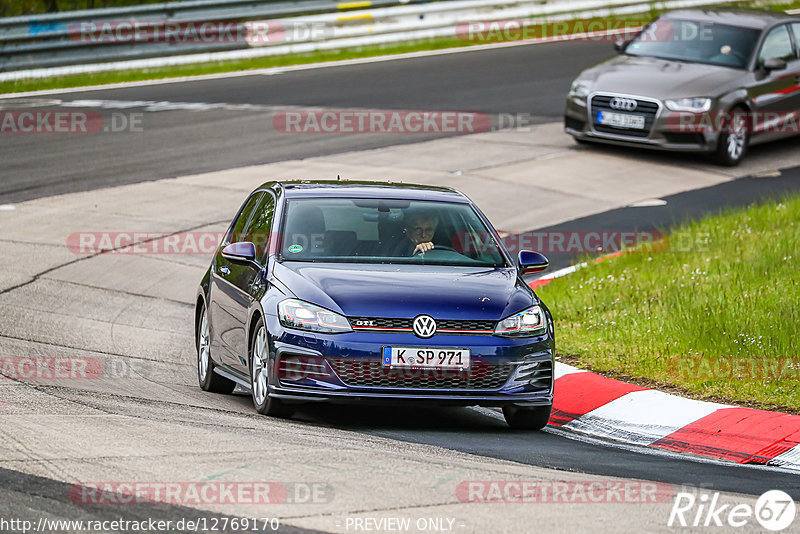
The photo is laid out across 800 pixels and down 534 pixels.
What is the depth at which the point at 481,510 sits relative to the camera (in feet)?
19.9

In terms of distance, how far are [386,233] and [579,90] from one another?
35.8 ft

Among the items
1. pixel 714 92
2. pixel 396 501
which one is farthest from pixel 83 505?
pixel 714 92

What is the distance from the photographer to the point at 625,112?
62.6 feet

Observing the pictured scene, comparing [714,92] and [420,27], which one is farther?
[420,27]

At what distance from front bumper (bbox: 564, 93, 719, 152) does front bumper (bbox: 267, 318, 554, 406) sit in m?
11.1

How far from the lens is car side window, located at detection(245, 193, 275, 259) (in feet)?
30.6

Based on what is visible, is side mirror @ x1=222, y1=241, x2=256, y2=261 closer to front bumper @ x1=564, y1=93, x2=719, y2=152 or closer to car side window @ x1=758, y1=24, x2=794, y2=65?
front bumper @ x1=564, y1=93, x2=719, y2=152

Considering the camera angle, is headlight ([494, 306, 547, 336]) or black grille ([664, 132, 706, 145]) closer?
headlight ([494, 306, 547, 336])

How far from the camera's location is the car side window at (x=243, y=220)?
10.2 meters

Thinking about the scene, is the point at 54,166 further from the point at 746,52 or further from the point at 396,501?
the point at 396,501

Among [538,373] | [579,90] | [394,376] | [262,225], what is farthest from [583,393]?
[579,90]

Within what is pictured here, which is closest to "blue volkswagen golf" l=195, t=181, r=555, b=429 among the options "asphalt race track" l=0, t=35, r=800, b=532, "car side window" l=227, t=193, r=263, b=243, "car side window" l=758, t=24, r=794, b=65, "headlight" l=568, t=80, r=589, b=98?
"asphalt race track" l=0, t=35, r=800, b=532

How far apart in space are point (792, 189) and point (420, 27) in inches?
515

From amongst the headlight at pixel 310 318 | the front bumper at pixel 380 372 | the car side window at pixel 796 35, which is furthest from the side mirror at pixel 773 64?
the headlight at pixel 310 318
